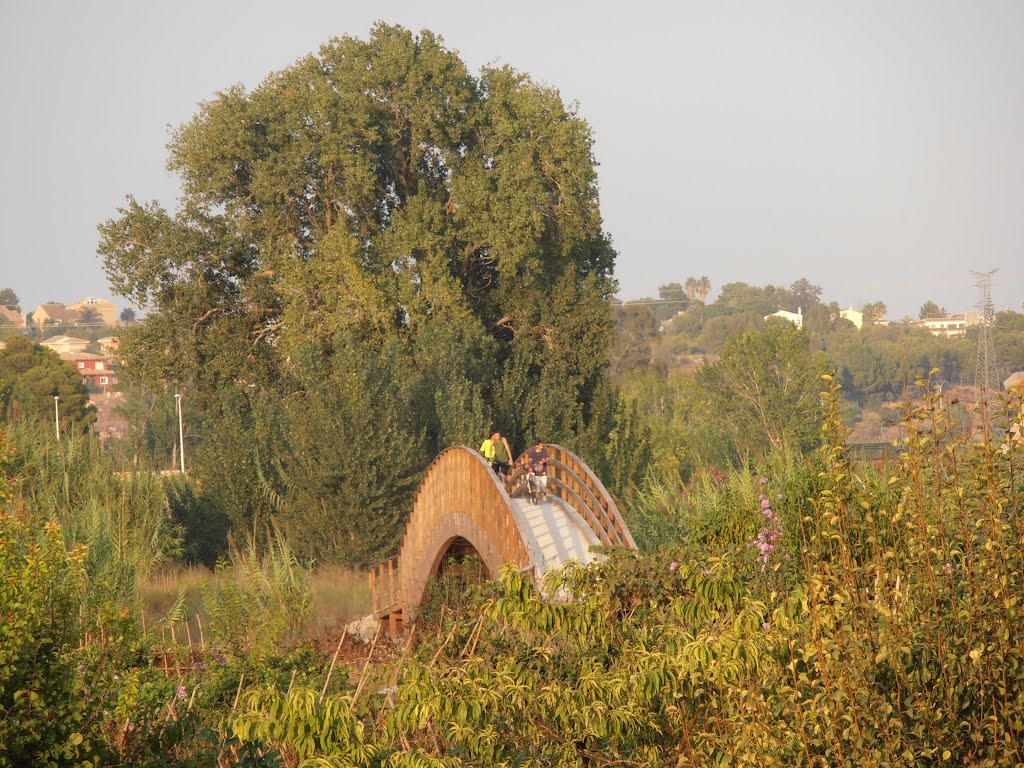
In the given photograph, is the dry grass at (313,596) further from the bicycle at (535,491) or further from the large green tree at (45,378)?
the large green tree at (45,378)

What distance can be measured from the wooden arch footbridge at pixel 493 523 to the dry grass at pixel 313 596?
3.97ft

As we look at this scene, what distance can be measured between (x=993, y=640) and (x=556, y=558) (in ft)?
38.1

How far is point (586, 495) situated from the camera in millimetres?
19109

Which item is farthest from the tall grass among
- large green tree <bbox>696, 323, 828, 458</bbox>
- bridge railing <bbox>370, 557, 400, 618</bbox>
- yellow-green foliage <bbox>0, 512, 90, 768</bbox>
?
large green tree <bbox>696, 323, 828, 458</bbox>

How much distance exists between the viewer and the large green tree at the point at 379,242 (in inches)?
1345

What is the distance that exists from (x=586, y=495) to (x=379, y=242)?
17853 millimetres

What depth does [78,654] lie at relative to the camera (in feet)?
26.7

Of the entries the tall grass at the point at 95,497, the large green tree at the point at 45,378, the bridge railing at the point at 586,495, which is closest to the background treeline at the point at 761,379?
the bridge railing at the point at 586,495

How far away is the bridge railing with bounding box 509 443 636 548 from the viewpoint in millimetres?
17141

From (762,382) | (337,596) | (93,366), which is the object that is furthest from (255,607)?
(93,366)

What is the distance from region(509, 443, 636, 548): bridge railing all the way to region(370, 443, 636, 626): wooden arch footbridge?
1 cm

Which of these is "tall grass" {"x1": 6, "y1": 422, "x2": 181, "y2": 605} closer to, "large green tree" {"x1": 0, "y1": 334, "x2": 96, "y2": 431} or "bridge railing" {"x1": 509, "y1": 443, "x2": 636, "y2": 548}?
"bridge railing" {"x1": 509, "y1": 443, "x2": 636, "y2": 548}

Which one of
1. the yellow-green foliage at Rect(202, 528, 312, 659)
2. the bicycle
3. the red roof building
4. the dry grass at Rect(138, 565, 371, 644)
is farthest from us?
the red roof building

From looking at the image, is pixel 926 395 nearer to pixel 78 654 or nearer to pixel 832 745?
pixel 832 745
